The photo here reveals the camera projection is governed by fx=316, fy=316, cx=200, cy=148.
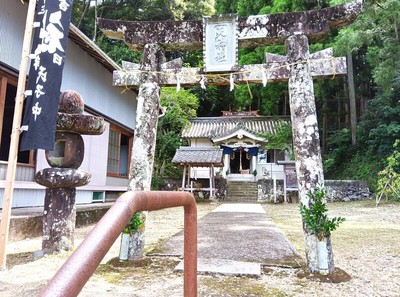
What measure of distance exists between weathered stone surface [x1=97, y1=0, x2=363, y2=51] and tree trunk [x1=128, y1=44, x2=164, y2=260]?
0.77 feet

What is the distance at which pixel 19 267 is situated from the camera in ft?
12.9

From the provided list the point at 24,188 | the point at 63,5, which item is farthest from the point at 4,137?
the point at 63,5

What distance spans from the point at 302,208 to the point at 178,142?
16295 millimetres

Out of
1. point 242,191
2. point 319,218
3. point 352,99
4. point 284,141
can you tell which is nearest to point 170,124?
point 242,191

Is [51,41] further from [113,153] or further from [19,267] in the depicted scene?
[113,153]

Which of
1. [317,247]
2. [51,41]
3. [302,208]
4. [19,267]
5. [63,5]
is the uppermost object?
[63,5]

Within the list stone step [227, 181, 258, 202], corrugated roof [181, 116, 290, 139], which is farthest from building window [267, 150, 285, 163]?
stone step [227, 181, 258, 202]

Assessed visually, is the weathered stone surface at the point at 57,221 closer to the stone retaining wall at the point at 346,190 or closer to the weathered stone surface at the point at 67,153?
the weathered stone surface at the point at 67,153

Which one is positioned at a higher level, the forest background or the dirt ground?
the forest background

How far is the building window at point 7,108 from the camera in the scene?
652cm

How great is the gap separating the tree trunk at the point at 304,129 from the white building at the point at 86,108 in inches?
206

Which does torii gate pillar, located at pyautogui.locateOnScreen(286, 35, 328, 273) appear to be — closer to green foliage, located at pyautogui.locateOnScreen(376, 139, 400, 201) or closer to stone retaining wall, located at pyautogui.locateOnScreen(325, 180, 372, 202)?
green foliage, located at pyautogui.locateOnScreen(376, 139, 400, 201)

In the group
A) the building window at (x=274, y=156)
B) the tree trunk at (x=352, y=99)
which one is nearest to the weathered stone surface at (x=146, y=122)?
the tree trunk at (x=352, y=99)

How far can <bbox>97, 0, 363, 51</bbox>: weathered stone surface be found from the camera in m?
4.22
